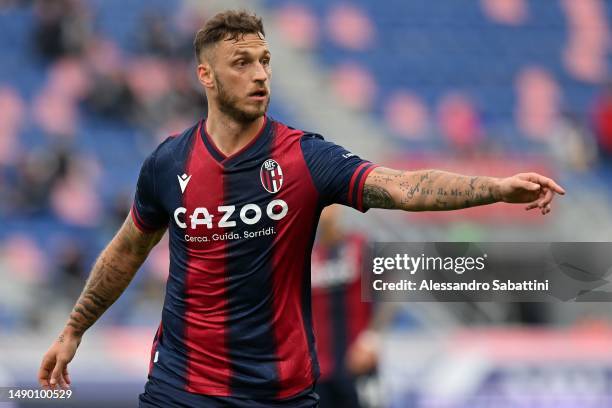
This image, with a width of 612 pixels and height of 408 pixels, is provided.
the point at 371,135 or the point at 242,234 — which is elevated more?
the point at 371,135

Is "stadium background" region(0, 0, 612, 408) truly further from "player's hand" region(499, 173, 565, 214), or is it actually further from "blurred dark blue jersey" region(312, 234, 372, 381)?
"player's hand" region(499, 173, 565, 214)

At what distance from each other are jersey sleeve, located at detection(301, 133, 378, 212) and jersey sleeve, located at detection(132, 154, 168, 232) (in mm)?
635

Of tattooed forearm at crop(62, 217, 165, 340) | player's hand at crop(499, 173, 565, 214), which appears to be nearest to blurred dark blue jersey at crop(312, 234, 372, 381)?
tattooed forearm at crop(62, 217, 165, 340)

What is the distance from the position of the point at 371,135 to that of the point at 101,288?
458 inches

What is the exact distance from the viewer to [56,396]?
7.34 metres

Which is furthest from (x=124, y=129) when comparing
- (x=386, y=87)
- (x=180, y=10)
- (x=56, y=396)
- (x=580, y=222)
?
(x=56, y=396)

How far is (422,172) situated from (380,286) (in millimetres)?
3646

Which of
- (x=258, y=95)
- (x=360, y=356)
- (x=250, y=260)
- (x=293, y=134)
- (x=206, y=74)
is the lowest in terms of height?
(x=250, y=260)

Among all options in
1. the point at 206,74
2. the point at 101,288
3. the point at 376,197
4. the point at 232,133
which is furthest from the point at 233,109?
the point at 101,288

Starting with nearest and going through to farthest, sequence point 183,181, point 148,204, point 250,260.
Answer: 1. point 250,260
2. point 183,181
3. point 148,204

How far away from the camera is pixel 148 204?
4.53m

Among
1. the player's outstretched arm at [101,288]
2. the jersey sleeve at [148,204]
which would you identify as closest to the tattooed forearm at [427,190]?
the jersey sleeve at [148,204]

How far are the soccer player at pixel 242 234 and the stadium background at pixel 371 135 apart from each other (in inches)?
172

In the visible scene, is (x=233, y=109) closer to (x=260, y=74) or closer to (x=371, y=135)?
(x=260, y=74)
